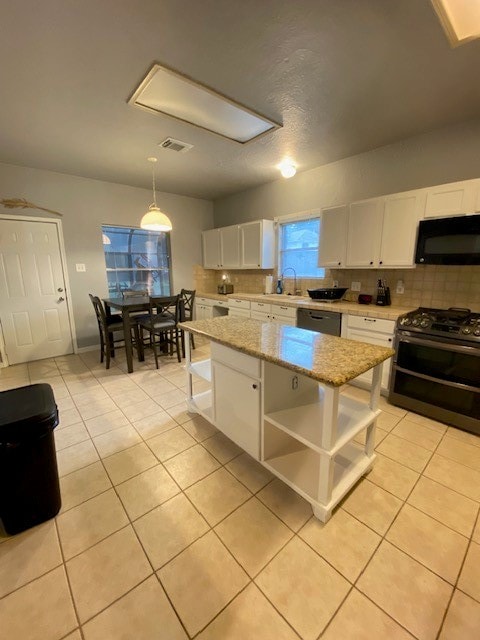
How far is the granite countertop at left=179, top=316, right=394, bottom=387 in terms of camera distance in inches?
51.9

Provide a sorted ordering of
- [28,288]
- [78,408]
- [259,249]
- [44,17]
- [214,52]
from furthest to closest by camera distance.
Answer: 1. [259,249]
2. [28,288]
3. [78,408]
4. [214,52]
5. [44,17]

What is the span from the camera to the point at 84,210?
13.6 ft

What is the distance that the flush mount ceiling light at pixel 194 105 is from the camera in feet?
6.39

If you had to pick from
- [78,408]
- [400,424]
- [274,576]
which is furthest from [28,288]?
[400,424]

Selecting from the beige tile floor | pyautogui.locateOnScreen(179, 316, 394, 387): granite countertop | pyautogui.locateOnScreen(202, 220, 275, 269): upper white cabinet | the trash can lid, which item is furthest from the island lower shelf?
pyautogui.locateOnScreen(202, 220, 275, 269): upper white cabinet

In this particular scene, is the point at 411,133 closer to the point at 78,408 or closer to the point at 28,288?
the point at 78,408

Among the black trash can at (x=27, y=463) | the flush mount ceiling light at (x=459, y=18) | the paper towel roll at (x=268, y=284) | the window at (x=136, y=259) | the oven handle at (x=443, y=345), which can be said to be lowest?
the black trash can at (x=27, y=463)

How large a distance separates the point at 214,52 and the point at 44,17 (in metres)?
0.93

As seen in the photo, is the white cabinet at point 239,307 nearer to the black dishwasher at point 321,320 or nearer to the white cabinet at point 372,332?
the black dishwasher at point 321,320

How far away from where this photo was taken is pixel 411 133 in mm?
2775

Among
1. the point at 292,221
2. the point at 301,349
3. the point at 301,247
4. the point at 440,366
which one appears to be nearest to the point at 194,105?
the point at 301,349

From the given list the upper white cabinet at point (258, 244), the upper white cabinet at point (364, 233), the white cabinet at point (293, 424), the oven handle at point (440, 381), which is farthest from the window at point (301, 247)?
the white cabinet at point (293, 424)

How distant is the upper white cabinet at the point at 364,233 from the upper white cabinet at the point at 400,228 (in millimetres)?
62

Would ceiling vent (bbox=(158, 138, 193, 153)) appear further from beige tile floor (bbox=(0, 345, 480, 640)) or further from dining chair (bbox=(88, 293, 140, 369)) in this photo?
beige tile floor (bbox=(0, 345, 480, 640))
